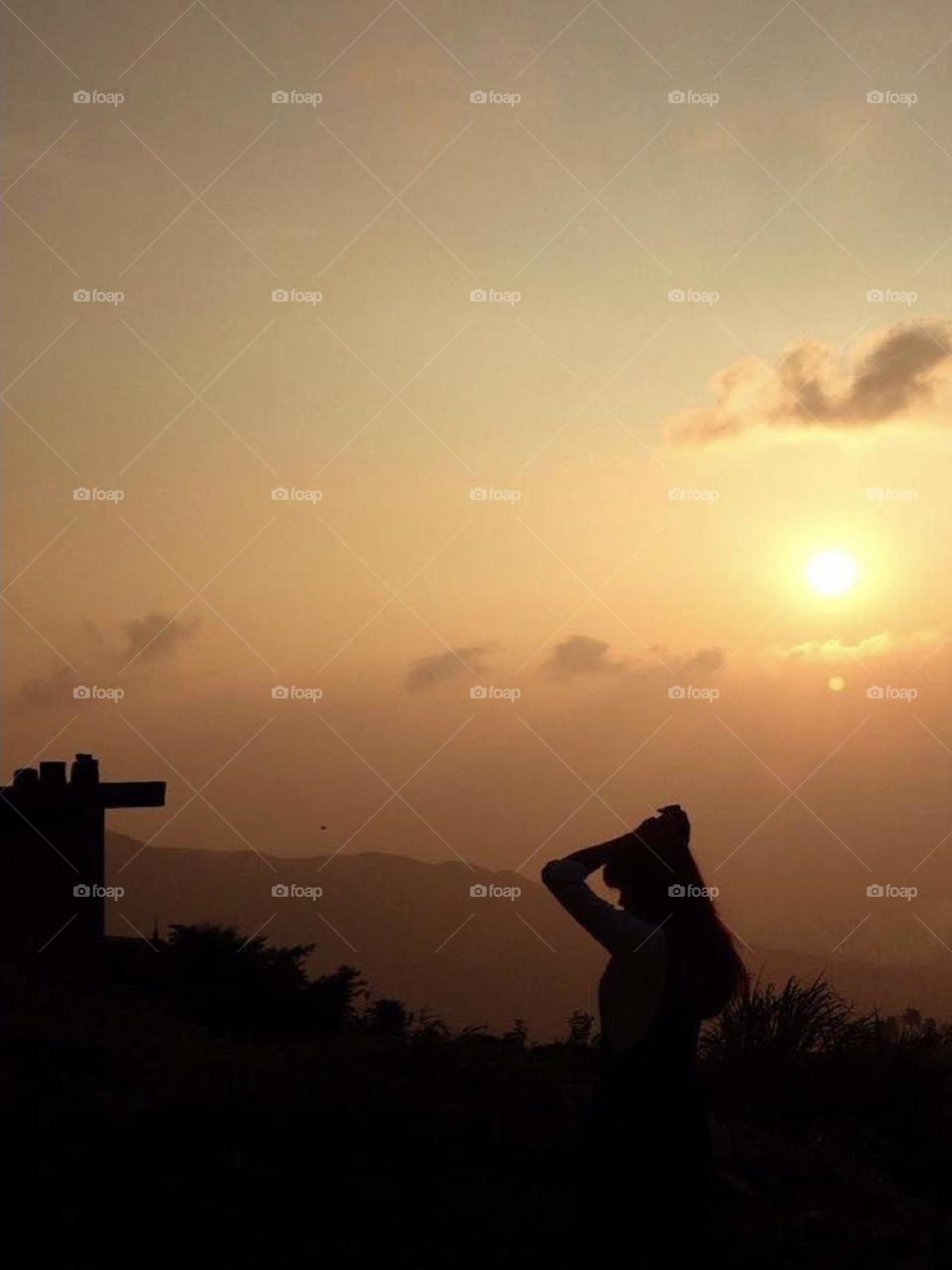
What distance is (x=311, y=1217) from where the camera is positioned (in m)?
7.95

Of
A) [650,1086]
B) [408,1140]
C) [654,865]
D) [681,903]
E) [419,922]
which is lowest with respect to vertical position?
[408,1140]

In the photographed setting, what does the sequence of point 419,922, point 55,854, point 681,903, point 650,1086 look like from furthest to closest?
1. point 419,922
2. point 55,854
3. point 681,903
4. point 650,1086

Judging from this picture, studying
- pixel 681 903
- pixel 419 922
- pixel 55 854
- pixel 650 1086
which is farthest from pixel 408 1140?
pixel 419 922

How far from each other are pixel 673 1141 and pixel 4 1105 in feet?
18.9

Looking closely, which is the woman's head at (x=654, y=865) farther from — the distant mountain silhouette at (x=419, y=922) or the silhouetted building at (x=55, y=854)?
the distant mountain silhouette at (x=419, y=922)

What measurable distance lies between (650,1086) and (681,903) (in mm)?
723

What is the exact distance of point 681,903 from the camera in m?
5.80

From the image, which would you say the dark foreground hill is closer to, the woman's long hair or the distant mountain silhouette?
the woman's long hair

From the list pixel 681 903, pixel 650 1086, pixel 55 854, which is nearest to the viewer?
pixel 650 1086

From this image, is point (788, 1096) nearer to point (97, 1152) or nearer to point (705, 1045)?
point (705, 1045)

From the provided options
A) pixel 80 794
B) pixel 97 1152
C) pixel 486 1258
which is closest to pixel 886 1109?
pixel 486 1258

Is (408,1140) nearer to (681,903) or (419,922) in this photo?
(681,903)

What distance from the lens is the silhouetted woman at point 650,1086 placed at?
18.3 feet

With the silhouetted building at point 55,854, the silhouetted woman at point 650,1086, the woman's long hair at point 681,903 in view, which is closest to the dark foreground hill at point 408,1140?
the silhouetted woman at point 650,1086
